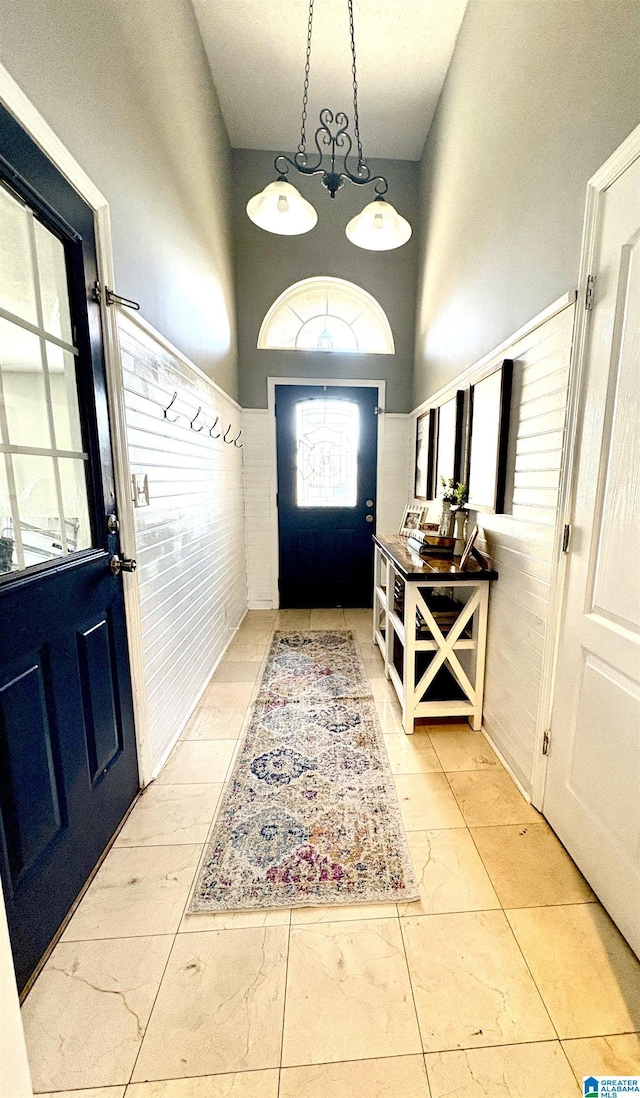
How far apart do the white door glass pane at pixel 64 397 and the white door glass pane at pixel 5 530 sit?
27cm

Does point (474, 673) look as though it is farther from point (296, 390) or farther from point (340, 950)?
point (296, 390)

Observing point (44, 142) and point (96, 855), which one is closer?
point (44, 142)

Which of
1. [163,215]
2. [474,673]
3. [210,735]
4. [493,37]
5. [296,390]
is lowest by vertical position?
[210,735]

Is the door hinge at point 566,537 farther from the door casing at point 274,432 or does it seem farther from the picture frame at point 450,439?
the door casing at point 274,432

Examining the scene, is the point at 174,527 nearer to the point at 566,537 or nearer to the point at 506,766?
the point at 566,537

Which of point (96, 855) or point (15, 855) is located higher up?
point (15, 855)

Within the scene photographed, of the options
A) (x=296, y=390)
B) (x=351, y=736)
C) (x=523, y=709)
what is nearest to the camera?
(x=523, y=709)

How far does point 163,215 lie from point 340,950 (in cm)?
289

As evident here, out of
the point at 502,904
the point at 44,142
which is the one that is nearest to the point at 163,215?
the point at 44,142

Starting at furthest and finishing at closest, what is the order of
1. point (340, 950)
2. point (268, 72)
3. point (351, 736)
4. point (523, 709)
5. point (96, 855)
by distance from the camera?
point (268, 72) → point (351, 736) → point (523, 709) → point (96, 855) → point (340, 950)

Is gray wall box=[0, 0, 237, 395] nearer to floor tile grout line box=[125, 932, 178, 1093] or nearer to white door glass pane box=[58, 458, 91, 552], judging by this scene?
white door glass pane box=[58, 458, 91, 552]

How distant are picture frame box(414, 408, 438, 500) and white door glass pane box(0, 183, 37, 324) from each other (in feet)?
8.06

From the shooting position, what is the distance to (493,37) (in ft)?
6.47

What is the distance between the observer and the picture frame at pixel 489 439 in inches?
71.3
